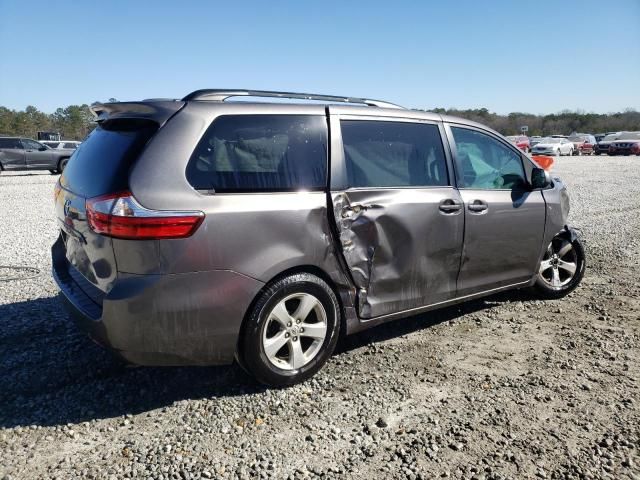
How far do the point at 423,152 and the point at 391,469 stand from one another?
239 cm

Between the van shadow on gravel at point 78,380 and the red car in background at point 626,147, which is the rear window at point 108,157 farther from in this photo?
the red car in background at point 626,147

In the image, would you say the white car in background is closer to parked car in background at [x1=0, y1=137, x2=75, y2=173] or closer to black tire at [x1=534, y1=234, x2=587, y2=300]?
parked car in background at [x1=0, y1=137, x2=75, y2=173]

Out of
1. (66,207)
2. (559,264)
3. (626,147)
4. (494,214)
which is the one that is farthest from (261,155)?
(626,147)

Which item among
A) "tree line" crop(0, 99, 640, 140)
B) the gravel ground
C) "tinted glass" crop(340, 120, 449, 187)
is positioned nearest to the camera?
the gravel ground

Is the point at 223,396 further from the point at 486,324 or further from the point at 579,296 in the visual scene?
the point at 579,296

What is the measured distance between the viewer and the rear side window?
2.93 m

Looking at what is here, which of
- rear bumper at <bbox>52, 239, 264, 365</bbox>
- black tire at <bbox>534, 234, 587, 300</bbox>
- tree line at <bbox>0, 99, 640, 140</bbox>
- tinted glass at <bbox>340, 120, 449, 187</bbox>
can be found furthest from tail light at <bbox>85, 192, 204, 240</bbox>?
tree line at <bbox>0, 99, 640, 140</bbox>

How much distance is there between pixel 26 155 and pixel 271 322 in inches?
920

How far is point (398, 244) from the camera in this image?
360cm

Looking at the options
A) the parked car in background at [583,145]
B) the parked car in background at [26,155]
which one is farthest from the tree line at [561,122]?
the parked car in background at [26,155]

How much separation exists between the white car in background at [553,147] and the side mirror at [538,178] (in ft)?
111

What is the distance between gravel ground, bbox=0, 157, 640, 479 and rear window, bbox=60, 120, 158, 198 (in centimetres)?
129

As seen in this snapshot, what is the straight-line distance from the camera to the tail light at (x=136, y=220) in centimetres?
266

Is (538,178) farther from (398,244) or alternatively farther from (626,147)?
(626,147)
